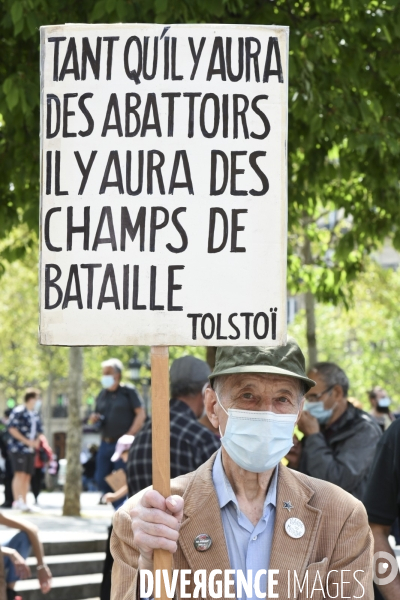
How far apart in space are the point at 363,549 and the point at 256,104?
51.7 inches

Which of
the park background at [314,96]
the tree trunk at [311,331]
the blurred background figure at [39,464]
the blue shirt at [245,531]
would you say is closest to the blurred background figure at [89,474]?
the blurred background figure at [39,464]

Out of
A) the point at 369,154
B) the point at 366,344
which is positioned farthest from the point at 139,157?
the point at 366,344

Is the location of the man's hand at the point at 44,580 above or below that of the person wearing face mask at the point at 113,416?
below

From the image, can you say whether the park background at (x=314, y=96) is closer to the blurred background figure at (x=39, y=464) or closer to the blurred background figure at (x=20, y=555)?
the blurred background figure at (x=20, y=555)

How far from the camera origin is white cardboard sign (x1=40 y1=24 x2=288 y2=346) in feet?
10.2

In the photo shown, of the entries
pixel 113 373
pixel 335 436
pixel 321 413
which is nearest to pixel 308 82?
pixel 321 413

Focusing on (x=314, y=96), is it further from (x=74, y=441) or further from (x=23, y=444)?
(x=23, y=444)

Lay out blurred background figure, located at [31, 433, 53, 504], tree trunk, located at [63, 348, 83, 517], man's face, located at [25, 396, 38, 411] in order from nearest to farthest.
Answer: tree trunk, located at [63, 348, 83, 517], man's face, located at [25, 396, 38, 411], blurred background figure, located at [31, 433, 53, 504]

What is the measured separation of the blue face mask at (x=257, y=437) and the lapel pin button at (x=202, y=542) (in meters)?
0.26

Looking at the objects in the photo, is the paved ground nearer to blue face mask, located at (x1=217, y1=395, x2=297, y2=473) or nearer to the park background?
the park background

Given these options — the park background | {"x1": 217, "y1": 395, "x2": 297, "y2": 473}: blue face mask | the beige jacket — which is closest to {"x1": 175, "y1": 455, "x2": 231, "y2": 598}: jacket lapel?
the beige jacket

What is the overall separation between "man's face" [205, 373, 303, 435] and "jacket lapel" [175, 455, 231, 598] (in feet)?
0.78

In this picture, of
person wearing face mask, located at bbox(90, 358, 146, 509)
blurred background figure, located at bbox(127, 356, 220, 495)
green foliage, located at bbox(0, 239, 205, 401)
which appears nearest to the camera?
blurred background figure, located at bbox(127, 356, 220, 495)

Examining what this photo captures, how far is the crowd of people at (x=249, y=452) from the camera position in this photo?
3.18 m
